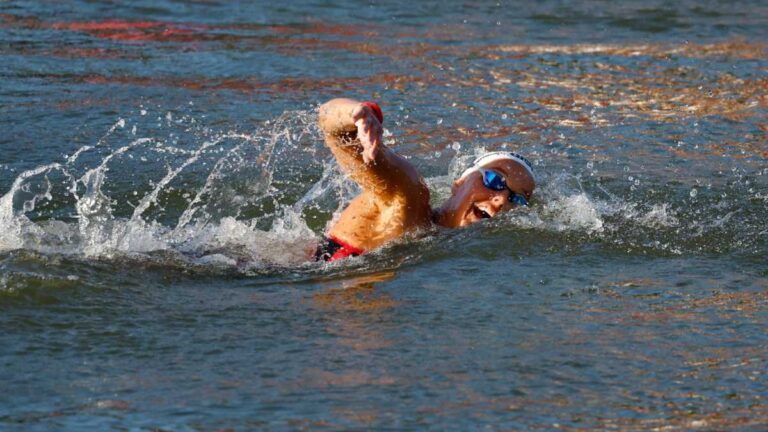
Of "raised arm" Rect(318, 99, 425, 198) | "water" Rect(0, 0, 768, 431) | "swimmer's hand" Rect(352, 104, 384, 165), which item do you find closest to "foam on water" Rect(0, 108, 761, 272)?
"water" Rect(0, 0, 768, 431)

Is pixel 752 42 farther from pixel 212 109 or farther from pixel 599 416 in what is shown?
pixel 599 416

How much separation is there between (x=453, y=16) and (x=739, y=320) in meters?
11.2

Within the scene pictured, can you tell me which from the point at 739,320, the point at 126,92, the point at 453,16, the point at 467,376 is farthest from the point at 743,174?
the point at 453,16

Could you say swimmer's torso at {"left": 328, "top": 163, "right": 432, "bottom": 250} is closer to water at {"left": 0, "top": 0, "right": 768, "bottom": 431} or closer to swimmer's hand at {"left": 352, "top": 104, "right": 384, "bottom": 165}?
water at {"left": 0, "top": 0, "right": 768, "bottom": 431}

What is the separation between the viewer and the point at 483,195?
716cm

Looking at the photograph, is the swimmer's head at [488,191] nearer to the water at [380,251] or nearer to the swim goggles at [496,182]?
the swim goggles at [496,182]

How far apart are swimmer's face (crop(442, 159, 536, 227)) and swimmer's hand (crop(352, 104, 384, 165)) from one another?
155 cm

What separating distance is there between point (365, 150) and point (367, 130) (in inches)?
3.5

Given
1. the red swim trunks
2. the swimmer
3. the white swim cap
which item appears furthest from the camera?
the white swim cap

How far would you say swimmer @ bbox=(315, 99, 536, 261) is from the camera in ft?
19.3

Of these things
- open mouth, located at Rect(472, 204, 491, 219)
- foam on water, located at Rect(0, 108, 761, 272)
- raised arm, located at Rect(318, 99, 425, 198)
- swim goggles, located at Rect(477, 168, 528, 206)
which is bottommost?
foam on water, located at Rect(0, 108, 761, 272)

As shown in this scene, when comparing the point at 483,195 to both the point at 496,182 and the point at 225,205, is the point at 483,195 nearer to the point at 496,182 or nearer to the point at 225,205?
the point at 496,182

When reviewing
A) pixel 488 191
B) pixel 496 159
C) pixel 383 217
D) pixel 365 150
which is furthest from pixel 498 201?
pixel 365 150

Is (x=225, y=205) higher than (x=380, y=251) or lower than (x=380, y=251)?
lower
